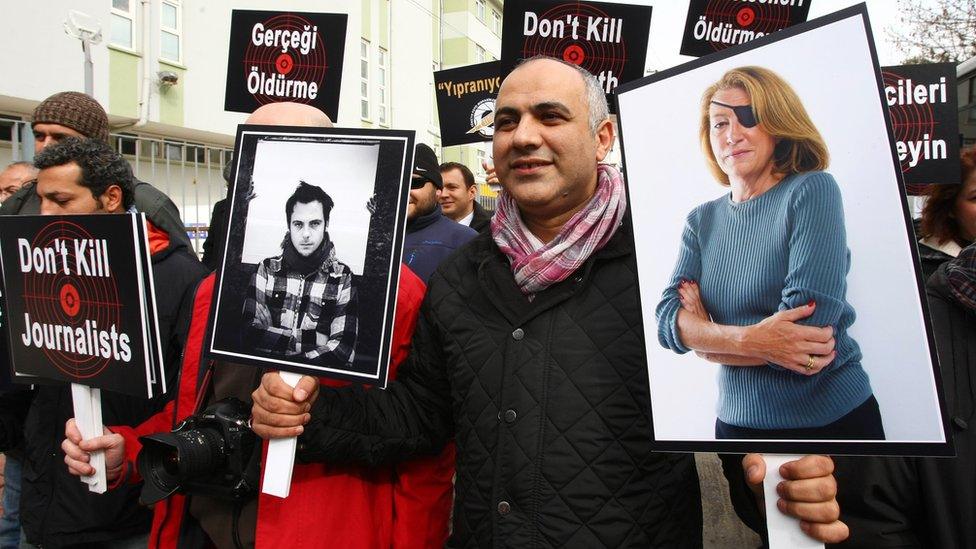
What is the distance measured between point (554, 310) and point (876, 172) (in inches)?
29.1

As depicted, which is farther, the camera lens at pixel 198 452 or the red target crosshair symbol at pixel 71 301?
the red target crosshair symbol at pixel 71 301

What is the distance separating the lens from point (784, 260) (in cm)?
114

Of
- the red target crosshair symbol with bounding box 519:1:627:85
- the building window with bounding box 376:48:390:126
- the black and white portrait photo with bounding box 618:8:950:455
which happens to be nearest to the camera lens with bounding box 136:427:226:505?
the black and white portrait photo with bounding box 618:8:950:455

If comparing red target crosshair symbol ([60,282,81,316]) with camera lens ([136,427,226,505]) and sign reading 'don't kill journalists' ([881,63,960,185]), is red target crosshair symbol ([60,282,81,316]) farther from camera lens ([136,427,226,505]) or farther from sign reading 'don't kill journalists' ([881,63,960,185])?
sign reading 'don't kill journalists' ([881,63,960,185])

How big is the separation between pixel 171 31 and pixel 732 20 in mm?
12506

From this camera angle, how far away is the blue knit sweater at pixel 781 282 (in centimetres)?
111

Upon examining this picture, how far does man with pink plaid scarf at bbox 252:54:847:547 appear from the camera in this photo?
1.49 meters

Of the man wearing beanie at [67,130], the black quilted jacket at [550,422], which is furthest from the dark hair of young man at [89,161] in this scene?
the black quilted jacket at [550,422]

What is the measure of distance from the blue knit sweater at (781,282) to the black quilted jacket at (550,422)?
22 cm

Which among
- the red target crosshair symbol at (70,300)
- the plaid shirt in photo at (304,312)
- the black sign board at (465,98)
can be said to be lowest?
the plaid shirt in photo at (304,312)

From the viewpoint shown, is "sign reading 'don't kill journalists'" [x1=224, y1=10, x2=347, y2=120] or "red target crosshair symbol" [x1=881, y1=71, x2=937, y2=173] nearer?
"red target crosshair symbol" [x1=881, y1=71, x2=937, y2=173]

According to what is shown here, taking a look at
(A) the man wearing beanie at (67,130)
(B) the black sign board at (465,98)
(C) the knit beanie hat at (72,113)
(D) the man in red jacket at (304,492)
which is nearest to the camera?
(D) the man in red jacket at (304,492)

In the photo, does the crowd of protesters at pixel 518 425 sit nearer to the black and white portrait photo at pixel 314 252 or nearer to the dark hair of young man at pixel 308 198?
the black and white portrait photo at pixel 314 252

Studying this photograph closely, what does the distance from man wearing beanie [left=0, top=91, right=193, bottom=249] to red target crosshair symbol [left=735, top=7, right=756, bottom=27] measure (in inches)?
134
